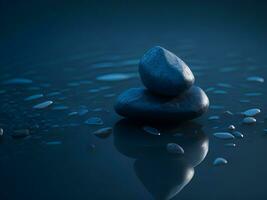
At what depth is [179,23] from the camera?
4547 millimetres

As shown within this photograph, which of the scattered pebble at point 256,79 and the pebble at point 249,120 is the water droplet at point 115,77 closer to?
the scattered pebble at point 256,79

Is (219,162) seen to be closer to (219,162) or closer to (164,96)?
(219,162)

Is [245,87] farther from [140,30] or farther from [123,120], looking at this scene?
[140,30]

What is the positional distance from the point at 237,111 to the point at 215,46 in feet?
4.93

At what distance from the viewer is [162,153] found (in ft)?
6.05

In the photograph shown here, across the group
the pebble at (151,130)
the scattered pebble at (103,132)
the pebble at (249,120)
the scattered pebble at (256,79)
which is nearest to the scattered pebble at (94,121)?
the scattered pebble at (103,132)

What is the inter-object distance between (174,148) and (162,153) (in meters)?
0.06

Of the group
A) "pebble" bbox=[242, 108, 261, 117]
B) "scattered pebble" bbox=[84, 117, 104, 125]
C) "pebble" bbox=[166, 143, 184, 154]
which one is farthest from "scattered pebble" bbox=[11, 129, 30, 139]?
"pebble" bbox=[242, 108, 261, 117]

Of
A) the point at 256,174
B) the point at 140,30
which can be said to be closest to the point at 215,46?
the point at 140,30

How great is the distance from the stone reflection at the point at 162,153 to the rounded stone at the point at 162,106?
0.06 m

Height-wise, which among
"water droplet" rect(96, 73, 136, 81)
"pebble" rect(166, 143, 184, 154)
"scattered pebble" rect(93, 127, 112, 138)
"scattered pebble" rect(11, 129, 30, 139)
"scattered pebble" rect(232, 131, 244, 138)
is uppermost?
"scattered pebble" rect(11, 129, 30, 139)

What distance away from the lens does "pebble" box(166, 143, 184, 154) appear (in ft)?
6.05

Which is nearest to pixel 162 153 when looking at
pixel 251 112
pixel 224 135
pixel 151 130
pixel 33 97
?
pixel 151 130

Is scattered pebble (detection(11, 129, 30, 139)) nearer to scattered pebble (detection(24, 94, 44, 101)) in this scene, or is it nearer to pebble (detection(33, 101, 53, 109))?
pebble (detection(33, 101, 53, 109))
